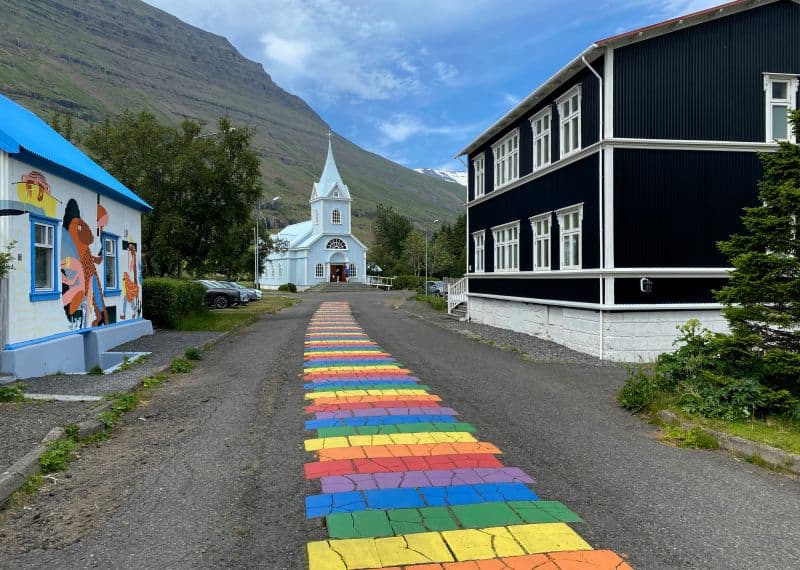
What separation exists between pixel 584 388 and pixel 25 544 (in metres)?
8.58

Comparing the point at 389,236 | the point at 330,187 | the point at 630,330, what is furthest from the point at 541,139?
the point at 389,236

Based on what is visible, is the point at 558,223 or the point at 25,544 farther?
the point at 558,223

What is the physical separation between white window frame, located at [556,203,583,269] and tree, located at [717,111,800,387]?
287 inches

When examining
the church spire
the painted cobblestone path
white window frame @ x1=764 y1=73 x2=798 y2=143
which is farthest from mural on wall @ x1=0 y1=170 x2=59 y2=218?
the church spire

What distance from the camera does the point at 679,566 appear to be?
380 centimetres

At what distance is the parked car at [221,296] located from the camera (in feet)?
112

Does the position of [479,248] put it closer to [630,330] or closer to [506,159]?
[506,159]

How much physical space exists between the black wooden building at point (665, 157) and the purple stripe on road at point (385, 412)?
23.9 ft

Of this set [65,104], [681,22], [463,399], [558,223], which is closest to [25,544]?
[463,399]

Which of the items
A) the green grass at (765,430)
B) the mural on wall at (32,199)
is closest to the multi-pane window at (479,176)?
the mural on wall at (32,199)

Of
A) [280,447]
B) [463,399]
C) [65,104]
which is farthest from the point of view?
[65,104]

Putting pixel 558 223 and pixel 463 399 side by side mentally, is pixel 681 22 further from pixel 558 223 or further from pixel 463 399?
pixel 463 399

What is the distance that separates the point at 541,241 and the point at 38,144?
1316 centimetres

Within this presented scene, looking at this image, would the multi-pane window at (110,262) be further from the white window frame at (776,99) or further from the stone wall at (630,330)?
the white window frame at (776,99)
